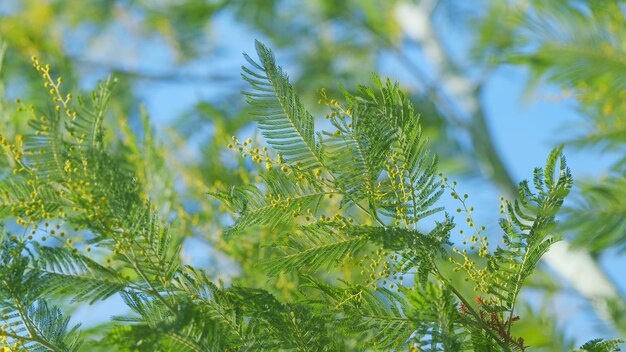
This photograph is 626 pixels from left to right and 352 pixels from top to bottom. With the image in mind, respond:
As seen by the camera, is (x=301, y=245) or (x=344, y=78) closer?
(x=301, y=245)

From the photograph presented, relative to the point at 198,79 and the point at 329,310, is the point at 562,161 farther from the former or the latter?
the point at 198,79

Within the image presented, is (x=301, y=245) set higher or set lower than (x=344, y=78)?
lower

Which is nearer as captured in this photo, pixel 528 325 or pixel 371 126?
pixel 371 126

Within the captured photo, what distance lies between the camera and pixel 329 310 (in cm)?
91

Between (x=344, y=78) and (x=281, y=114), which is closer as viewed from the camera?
(x=281, y=114)

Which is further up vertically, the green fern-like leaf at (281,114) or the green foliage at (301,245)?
the green fern-like leaf at (281,114)

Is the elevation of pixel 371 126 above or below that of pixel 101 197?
above

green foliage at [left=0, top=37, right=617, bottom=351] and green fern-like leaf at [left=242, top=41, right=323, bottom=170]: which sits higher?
green fern-like leaf at [left=242, top=41, right=323, bottom=170]

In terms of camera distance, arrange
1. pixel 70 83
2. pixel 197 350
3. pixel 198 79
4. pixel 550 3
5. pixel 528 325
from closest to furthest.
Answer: pixel 197 350
pixel 70 83
pixel 550 3
pixel 528 325
pixel 198 79

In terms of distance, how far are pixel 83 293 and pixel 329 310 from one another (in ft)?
0.94

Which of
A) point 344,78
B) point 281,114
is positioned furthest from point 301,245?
point 344,78

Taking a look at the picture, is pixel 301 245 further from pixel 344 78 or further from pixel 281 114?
pixel 344 78

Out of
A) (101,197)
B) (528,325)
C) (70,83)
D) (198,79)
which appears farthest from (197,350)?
(198,79)

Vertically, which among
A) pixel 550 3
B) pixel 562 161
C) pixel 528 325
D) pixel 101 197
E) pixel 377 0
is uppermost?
pixel 377 0
